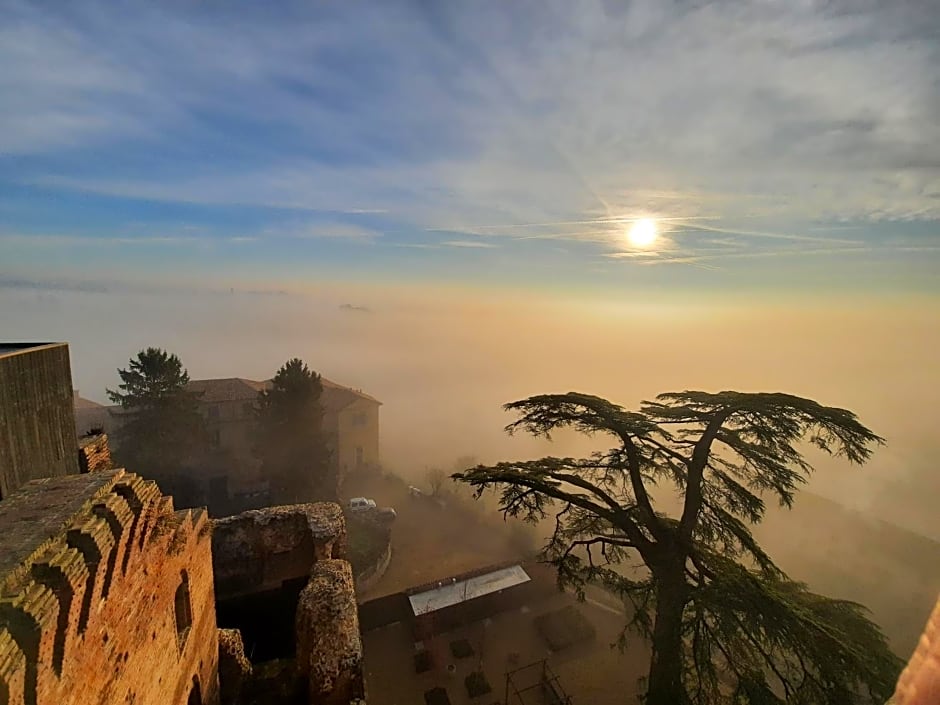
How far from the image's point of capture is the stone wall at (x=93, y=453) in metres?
9.55

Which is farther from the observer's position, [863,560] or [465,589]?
[863,560]

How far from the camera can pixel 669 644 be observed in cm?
889

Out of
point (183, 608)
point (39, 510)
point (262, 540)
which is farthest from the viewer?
point (262, 540)

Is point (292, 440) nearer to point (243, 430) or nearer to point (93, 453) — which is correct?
point (243, 430)

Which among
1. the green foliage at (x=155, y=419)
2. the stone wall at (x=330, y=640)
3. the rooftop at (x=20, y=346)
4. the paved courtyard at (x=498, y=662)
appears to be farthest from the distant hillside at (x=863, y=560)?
the green foliage at (x=155, y=419)

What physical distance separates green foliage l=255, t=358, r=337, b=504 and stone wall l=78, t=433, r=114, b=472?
52.0ft

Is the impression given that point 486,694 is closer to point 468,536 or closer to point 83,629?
point 468,536

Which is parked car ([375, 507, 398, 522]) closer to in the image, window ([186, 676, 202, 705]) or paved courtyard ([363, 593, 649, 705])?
paved courtyard ([363, 593, 649, 705])

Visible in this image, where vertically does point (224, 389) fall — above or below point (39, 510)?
below

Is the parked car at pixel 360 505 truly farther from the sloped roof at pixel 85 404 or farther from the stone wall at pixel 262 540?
the sloped roof at pixel 85 404

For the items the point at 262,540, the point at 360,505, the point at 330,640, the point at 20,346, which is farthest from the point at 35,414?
the point at 360,505

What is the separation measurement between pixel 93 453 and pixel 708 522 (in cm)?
1302

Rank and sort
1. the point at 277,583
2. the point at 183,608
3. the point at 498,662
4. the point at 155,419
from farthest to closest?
1. the point at 155,419
2. the point at 498,662
3. the point at 277,583
4. the point at 183,608

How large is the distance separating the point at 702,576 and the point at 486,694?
9.86m
